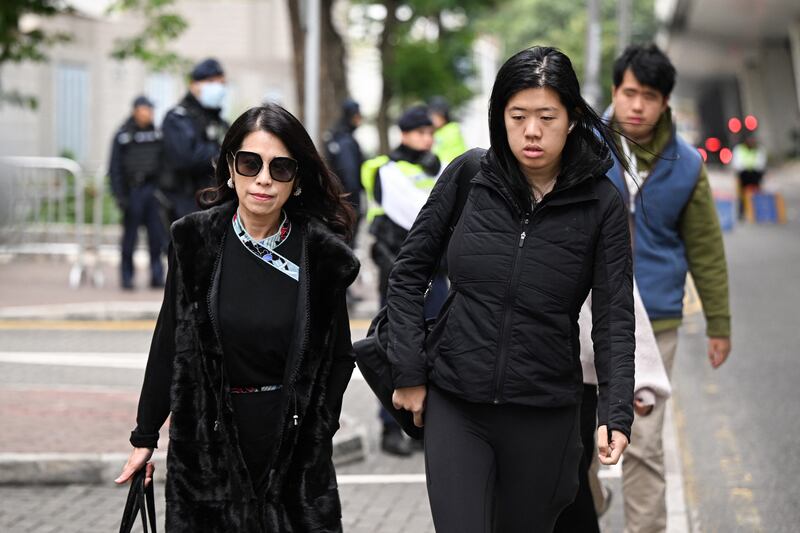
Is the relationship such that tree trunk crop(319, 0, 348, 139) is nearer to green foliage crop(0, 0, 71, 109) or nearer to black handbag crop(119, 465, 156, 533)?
green foliage crop(0, 0, 71, 109)

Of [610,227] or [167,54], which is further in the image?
[167,54]

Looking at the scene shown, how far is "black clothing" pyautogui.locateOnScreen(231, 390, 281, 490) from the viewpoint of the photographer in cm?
378

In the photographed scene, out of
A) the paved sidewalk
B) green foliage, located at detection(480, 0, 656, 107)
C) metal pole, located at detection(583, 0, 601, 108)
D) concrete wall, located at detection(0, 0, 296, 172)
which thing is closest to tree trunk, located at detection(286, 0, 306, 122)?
concrete wall, located at detection(0, 0, 296, 172)

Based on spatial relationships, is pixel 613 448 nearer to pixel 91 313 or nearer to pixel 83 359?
pixel 83 359

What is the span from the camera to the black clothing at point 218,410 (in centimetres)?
375

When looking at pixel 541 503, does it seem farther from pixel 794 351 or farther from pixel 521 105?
pixel 794 351

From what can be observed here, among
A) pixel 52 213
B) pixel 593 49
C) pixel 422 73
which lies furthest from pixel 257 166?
pixel 422 73

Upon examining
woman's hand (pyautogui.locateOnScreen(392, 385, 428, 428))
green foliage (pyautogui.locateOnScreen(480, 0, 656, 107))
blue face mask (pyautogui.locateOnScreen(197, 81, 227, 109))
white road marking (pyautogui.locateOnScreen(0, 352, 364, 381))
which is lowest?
white road marking (pyautogui.locateOnScreen(0, 352, 364, 381))

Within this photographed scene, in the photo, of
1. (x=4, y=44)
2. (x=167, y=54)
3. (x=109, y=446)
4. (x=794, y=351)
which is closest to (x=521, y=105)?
(x=109, y=446)

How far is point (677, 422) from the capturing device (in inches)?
336

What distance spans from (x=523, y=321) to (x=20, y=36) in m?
15.5

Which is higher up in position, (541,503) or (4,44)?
(4,44)

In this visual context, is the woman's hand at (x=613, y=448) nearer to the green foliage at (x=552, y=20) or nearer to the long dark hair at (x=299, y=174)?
the long dark hair at (x=299, y=174)

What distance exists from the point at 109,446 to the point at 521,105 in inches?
171
